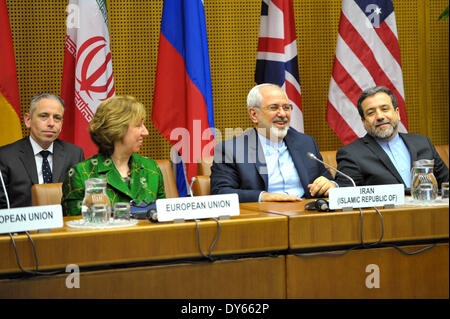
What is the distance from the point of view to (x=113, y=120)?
8.50 feet

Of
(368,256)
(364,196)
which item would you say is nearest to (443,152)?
(364,196)

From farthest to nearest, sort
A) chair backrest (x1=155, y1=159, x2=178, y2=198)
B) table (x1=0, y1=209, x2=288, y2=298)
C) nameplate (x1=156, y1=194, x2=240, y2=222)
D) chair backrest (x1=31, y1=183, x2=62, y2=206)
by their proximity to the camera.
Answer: chair backrest (x1=155, y1=159, x2=178, y2=198) < chair backrest (x1=31, y1=183, x2=62, y2=206) < nameplate (x1=156, y1=194, x2=240, y2=222) < table (x1=0, y1=209, x2=288, y2=298)

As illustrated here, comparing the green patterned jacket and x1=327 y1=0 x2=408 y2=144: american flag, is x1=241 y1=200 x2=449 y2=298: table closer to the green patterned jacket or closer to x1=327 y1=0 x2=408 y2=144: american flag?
the green patterned jacket

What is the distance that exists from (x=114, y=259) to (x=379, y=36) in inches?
127

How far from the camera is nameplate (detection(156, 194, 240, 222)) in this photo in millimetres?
1846

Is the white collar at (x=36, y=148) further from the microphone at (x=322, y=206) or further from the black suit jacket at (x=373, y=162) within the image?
the microphone at (x=322, y=206)

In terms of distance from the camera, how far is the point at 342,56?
4223 millimetres

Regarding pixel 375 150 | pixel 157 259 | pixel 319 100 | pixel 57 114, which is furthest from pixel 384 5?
pixel 157 259

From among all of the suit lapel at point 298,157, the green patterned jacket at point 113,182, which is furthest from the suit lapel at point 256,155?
the green patterned jacket at point 113,182

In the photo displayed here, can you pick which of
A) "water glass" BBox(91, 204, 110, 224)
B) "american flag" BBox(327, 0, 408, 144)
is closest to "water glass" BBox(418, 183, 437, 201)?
"water glass" BBox(91, 204, 110, 224)

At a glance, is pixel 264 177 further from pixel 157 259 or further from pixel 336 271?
pixel 157 259

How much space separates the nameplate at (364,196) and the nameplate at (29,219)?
0.99 meters

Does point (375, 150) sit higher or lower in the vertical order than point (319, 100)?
lower

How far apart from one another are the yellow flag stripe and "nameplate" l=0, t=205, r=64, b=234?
2.13 metres
